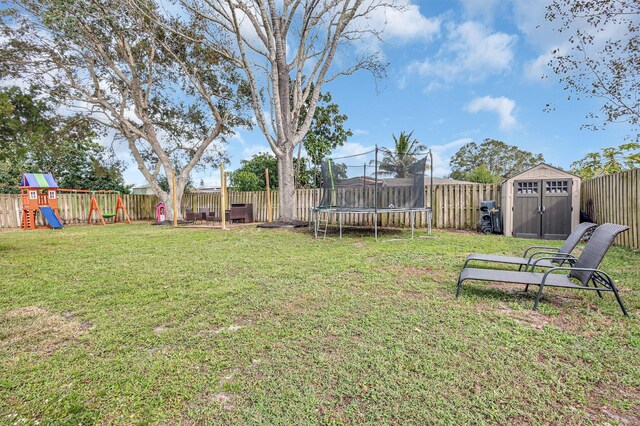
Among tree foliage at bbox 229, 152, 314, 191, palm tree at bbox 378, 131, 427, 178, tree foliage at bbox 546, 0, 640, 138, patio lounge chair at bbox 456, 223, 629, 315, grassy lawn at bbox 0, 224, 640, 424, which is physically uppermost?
tree foliage at bbox 546, 0, 640, 138

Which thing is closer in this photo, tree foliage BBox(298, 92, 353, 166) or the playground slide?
the playground slide

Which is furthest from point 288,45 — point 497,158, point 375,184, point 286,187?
point 497,158

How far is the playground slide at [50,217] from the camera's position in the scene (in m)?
12.0

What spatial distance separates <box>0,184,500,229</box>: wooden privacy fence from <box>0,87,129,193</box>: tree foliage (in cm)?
225

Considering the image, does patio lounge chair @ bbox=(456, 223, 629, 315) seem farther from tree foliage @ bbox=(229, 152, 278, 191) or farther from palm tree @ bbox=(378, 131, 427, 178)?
tree foliage @ bbox=(229, 152, 278, 191)

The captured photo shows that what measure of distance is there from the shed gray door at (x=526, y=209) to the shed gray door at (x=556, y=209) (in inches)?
5.3

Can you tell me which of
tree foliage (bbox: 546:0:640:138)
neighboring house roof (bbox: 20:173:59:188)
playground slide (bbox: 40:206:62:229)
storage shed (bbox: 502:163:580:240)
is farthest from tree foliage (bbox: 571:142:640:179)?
neighboring house roof (bbox: 20:173:59:188)

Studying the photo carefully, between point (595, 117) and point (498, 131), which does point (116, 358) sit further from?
point (498, 131)

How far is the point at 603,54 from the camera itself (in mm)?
8430

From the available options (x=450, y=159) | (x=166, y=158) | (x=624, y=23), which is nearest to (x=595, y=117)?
(x=624, y=23)

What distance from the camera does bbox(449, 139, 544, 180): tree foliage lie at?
3978 cm

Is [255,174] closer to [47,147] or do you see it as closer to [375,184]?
[47,147]

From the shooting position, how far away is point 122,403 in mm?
1602

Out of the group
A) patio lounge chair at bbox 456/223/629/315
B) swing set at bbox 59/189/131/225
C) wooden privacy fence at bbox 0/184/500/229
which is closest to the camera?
patio lounge chair at bbox 456/223/629/315
